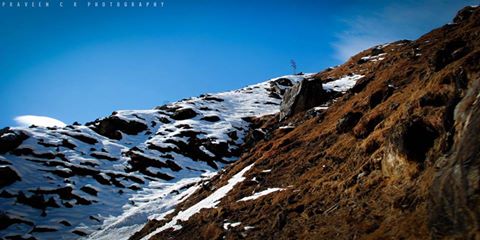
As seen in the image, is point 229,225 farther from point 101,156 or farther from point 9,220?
point 101,156

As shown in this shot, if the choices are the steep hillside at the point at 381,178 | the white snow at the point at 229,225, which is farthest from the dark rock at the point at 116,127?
the white snow at the point at 229,225

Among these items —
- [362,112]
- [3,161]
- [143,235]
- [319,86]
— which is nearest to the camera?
[362,112]

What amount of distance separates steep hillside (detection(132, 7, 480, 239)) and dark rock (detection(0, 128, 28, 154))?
153ft

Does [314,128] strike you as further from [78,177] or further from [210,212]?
[78,177]

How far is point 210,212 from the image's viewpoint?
26.1 meters

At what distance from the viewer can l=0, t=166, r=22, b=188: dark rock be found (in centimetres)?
5566

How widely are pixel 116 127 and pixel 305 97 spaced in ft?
168

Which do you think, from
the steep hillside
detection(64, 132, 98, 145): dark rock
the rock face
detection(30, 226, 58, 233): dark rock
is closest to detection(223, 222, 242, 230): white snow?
the steep hillside

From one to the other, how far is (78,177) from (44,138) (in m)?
18.2

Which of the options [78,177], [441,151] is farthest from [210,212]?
[78,177]

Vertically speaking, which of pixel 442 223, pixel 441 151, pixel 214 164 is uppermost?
pixel 441 151

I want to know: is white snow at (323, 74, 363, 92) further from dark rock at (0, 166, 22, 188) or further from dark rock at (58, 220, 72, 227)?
dark rock at (0, 166, 22, 188)

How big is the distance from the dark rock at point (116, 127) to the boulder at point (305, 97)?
42888 mm

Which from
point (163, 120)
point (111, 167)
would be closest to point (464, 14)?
point (111, 167)
